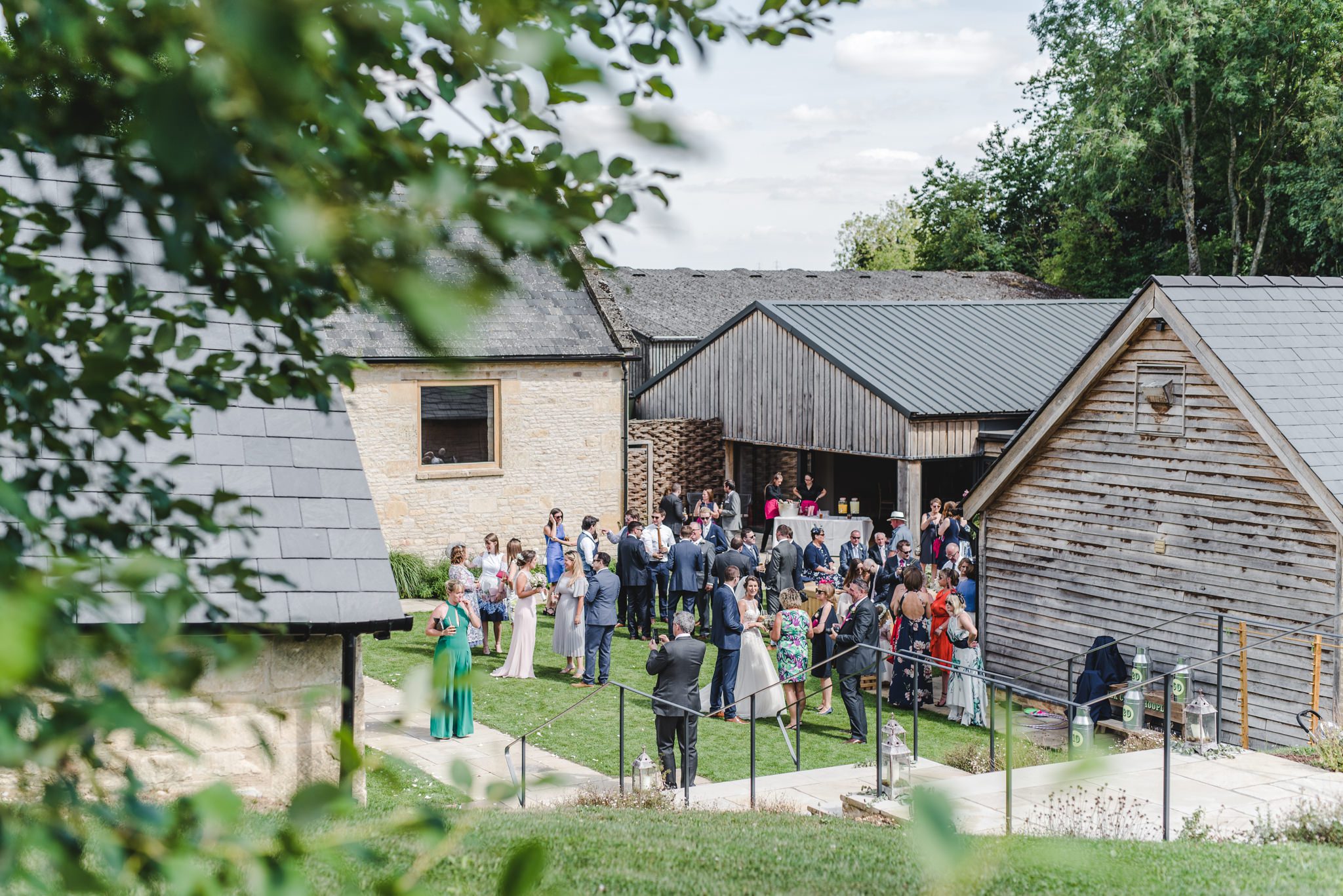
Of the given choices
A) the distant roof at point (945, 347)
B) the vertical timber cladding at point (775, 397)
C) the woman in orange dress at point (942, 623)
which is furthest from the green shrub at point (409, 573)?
the woman in orange dress at point (942, 623)

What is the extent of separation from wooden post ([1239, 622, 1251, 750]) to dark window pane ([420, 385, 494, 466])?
47.6ft

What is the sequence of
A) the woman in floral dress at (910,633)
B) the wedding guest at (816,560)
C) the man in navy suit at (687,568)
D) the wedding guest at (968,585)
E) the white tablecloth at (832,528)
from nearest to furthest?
the woman in floral dress at (910,633) → the wedding guest at (968,585) → the man in navy suit at (687,568) → the wedding guest at (816,560) → the white tablecloth at (832,528)

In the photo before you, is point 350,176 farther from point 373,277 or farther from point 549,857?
point 549,857

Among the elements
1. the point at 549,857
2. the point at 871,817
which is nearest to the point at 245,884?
the point at 549,857

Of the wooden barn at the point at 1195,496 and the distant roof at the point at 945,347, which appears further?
the distant roof at the point at 945,347

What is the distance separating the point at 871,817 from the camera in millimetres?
10188

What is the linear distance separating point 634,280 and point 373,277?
35.8 metres

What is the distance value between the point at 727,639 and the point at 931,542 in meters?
6.79

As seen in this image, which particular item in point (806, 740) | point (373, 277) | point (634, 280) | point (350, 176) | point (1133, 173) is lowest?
point (806, 740)

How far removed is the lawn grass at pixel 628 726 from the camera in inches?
519

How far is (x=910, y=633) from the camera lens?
603 inches

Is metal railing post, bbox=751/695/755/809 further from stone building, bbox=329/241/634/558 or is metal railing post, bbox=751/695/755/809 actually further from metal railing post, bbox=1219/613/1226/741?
stone building, bbox=329/241/634/558

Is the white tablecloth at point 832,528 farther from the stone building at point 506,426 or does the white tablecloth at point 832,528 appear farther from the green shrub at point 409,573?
the green shrub at point 409,573

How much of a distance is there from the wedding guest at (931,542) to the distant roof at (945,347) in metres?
2.83
